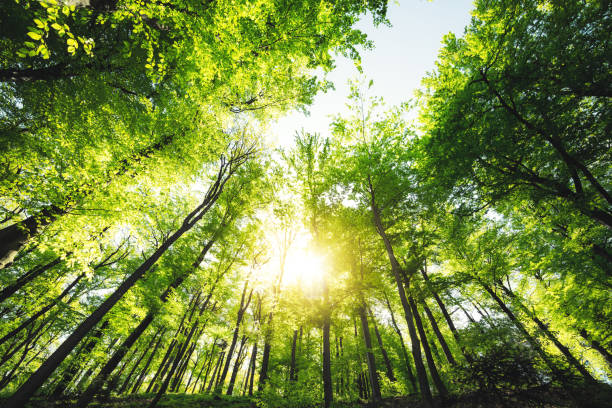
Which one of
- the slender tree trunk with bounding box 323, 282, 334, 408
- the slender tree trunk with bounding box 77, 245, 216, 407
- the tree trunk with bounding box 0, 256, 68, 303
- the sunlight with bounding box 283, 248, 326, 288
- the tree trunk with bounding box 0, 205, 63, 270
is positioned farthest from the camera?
the tree trunk with bounding box 0, 256, 68, 303

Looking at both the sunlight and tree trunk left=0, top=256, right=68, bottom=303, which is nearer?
the sunlight

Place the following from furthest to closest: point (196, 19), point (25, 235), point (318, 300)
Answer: point (318, 300), point (25, 235), point (196, 19)

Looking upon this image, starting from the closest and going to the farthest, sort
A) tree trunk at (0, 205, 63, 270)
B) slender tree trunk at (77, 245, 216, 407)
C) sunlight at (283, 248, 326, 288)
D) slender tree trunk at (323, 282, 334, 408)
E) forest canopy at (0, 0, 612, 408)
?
1. forest canopy at (0, 0, 612, 408)
2. tree trunk at (0, 205, 63, 270)
3. slender tree trunk at (323, 282, 334, 408)
4. slender tree trunk at (77, 245, 216, 407)
5. sunlight at (283, 248, 326, 288)

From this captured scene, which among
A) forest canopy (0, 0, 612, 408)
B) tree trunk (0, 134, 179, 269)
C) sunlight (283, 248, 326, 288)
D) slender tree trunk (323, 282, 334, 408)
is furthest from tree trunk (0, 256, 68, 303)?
slender tree trunk (323, 282, 334, 408)

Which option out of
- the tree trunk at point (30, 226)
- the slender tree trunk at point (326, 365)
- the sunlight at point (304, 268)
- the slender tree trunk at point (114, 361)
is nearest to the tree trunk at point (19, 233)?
the tree trunk at point (30, 226)

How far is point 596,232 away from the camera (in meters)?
8.61

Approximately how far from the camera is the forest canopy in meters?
5.20

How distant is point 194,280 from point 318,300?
1117 cm

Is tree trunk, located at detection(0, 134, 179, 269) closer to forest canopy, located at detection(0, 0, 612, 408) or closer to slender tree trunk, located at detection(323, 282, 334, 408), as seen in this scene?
forest canopy, located at detection(0, 0, 612, 408)

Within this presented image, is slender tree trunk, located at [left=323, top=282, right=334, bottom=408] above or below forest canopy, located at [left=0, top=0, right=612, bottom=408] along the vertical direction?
below

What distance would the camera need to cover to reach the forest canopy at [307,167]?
520cm

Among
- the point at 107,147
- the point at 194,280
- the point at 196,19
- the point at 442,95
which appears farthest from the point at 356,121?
the point at 194,280

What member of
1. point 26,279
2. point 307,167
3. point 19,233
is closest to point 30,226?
point 19,233

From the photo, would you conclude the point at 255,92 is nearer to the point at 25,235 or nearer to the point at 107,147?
the point at 107,147
